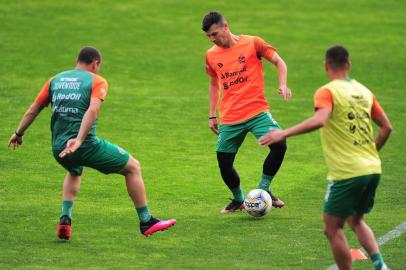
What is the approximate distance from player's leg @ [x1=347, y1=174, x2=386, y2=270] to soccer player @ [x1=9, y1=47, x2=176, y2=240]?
8.61 feet

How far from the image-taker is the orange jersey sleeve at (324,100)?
29.3ft

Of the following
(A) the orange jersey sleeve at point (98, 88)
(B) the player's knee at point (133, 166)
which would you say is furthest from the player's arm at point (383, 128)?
(A) the orange jersey sleeve at point (98, 88)

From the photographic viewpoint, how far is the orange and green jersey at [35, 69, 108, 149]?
36.2 ft

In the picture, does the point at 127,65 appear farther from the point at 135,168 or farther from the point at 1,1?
the point at 135,168

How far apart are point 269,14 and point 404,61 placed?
5.61 metres

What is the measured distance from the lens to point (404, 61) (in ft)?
86.7

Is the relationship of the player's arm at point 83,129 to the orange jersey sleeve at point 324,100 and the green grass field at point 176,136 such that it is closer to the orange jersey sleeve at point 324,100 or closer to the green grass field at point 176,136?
the green grass field at point 176,136

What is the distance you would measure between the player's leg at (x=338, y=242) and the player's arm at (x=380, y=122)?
0.90 meters

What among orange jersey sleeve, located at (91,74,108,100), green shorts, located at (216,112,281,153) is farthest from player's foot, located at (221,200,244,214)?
orange jersey sleeve, located at (91,74,108,100)

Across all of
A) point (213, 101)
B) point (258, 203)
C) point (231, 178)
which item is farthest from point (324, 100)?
point (213, 101)

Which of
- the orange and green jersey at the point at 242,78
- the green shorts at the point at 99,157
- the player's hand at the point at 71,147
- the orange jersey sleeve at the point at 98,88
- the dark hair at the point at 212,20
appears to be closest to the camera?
the player's hand at the point at 71,147

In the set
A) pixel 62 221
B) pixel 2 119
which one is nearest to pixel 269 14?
pixel 2 119

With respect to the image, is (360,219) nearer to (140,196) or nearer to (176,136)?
(140,196)

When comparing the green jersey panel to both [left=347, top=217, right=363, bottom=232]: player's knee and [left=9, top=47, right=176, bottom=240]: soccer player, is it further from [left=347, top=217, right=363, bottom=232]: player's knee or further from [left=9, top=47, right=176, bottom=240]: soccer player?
[left=347, top=217, right=363, bottom=232]: player's knee
